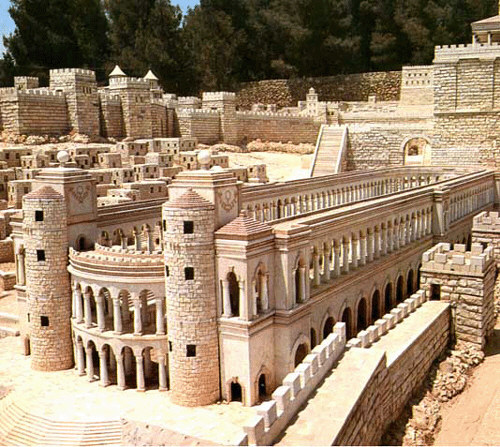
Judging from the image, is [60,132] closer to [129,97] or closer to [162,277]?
[129,97]

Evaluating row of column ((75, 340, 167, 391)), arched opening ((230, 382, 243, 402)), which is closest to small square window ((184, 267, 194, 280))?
row of column ((75, 340, 167, 391))

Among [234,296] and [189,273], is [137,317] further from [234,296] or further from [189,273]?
[234,296]

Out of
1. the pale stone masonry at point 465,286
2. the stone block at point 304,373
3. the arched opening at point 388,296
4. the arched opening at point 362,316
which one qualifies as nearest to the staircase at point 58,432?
the stone block at point 304,373

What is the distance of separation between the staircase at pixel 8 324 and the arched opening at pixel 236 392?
361 inches

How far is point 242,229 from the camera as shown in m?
15.4

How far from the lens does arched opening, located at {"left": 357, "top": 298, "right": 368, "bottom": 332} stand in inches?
861

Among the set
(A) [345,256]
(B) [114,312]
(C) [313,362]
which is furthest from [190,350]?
(A) [345,256]

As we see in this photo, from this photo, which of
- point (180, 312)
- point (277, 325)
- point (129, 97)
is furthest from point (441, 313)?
point (129, 97)

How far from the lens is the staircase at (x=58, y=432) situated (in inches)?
579

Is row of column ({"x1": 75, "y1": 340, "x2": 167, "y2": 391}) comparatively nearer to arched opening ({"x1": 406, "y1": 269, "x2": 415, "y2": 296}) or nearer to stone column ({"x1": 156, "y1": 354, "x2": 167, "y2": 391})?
stone column ({"x1": 156, "y1": 354, "x2": 167, "y2": 391})

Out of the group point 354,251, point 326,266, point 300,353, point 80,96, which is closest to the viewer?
point 300,353

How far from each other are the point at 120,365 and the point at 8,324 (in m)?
7.26

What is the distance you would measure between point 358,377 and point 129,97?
31831mm

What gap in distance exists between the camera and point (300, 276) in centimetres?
1695
